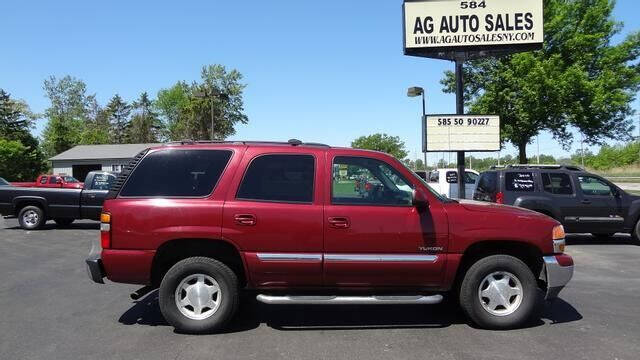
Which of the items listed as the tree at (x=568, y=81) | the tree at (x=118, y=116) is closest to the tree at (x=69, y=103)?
the tree at (x=118, y=116)

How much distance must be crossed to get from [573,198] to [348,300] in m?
8.69

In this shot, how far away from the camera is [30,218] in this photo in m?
15.8

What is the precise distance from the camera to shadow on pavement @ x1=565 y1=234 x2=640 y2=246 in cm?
1297

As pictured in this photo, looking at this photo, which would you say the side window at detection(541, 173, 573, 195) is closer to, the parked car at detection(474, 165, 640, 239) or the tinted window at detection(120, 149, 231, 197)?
the parked car at detection(474, 165, 640, 239)

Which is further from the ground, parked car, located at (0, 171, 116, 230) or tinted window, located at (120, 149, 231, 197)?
tinted window, located at (120, 149, 231, 197)

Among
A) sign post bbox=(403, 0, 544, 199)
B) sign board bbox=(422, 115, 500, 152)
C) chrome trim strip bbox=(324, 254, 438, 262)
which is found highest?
sign post bbox=(403, 0, 544, 199)

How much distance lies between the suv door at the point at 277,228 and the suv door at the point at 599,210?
28.8ft

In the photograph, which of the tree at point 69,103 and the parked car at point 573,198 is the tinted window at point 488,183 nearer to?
the parked car at point 573,198

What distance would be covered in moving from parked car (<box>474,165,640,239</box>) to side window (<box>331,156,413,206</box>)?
23.5ft

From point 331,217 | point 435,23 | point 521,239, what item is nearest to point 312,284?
point 331,217

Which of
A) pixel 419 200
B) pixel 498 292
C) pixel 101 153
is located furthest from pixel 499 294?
pixel 101 153

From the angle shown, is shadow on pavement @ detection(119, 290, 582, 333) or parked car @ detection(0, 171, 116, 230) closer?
Result: shadow on pavement @ detection(119, 290, 582, 333)

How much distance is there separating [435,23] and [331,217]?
445 inches

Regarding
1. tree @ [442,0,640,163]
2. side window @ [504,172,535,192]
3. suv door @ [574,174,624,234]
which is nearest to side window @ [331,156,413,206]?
side window @ [504,172,535,192]
